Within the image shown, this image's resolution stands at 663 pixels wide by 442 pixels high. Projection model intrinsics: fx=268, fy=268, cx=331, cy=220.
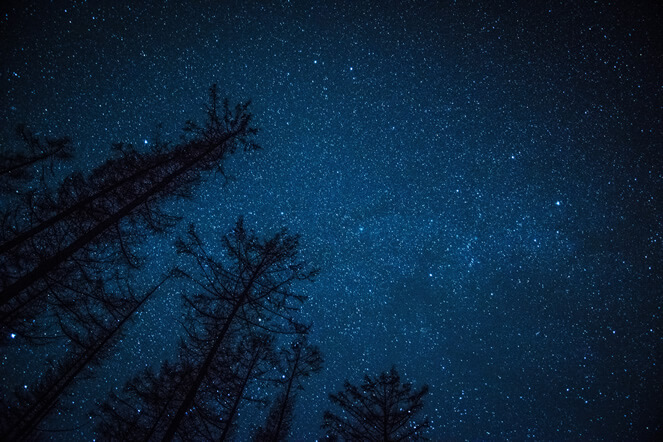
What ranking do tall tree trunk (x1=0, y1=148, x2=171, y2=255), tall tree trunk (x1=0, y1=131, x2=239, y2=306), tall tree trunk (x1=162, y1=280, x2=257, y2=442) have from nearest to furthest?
1. tall tree trunk (x1=0, y1=131, x2=239, y2=306)
2. tall tree trunk (x1=162, y1=280, x2=257, y2=442)
3. tall tree trunk (x1=0, y1=148, x2=171, y2=255)

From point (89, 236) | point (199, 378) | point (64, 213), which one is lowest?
point (199, 378)

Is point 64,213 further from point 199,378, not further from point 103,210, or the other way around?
point 199,378

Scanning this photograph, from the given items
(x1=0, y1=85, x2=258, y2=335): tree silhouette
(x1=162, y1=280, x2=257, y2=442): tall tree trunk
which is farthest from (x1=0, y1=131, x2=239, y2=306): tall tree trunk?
(x1=162, y1=280, x2=257, y2=442): tall tree trunk

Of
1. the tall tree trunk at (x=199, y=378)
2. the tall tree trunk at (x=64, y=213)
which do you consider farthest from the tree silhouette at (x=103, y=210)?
the tall tree trunk at (x=199, y=378)

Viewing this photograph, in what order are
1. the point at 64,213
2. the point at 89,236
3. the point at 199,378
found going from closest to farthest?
1. the point at 199,378
2. the point at 89,236
3. the point at 64,213

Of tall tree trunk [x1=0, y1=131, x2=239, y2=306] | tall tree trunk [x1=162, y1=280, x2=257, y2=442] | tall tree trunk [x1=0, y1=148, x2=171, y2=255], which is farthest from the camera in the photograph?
tall tree trunk [x1=0, y1=148, x2=171, y2=255]

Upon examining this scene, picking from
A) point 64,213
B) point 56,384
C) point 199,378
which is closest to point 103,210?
point 64,213

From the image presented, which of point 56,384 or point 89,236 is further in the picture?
point 56,384

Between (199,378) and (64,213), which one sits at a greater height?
(64,213)

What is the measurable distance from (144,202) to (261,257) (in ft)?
9.61

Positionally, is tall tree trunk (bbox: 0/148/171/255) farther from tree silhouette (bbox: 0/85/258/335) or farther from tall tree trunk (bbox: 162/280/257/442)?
tall tree trunk (bbox: 162/280/257/442)

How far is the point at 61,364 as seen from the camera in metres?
9.65

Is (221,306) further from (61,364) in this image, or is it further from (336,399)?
(61,364)

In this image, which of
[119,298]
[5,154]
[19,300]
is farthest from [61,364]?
[119,298]
